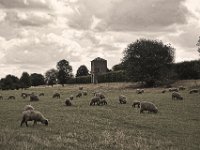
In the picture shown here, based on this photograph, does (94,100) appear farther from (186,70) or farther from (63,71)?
(63,71)

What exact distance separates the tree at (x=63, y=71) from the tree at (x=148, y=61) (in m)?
76.1

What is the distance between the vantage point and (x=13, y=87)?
144 metres

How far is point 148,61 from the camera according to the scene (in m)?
106

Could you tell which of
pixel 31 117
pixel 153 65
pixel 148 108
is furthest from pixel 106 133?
pixel 153 65

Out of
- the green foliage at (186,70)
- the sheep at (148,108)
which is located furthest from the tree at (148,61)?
the sheep at (148,108)

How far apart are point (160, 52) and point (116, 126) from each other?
274 ft

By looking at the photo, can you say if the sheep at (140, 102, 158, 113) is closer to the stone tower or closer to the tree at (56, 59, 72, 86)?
the stone tower

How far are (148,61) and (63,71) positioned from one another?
277ft

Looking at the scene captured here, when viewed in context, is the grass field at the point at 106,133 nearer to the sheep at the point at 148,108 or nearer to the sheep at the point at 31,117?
the sheep at the point at 31,117

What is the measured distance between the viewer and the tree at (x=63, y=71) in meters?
184

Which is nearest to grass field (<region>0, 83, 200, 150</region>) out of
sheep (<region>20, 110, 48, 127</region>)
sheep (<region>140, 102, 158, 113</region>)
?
sheep (<region>20, 110, 48, 127</region>)

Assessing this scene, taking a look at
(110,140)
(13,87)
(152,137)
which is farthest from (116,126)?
(13,87)

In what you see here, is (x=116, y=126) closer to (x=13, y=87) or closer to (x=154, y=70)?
(x=154, y=70)

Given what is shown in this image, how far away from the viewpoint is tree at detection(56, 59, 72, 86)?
184125 millimetres
